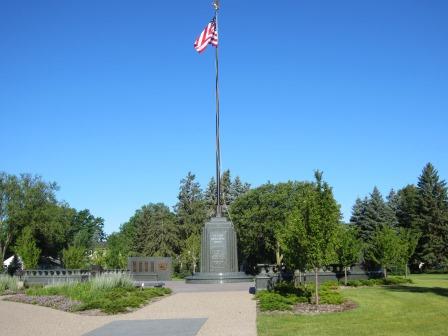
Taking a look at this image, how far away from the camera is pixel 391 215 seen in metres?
65.4

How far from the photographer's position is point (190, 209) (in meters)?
69.9

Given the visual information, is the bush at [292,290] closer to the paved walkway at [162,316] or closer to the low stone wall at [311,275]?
the low stone wall at [311,275]

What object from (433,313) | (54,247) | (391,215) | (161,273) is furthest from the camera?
(54,247)

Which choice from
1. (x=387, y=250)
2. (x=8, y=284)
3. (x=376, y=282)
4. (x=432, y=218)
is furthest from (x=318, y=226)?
(x=432, y=218)

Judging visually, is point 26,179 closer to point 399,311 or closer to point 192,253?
point 192,253

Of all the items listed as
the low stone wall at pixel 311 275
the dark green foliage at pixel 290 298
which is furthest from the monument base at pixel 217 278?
the dark green foliage at pixel 290 298

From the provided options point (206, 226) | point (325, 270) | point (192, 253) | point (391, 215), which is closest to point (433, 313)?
point (325, 270)

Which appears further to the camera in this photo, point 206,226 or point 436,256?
point 436,256

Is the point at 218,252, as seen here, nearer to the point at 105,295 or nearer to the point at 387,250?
the point at 387,250

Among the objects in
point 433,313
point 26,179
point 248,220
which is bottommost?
point 433,313

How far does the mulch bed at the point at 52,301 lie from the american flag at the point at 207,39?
711 inches

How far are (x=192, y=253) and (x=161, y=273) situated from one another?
57.0 feet

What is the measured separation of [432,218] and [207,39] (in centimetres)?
4189

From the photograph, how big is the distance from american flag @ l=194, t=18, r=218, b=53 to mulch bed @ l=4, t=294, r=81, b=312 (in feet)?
59.3
